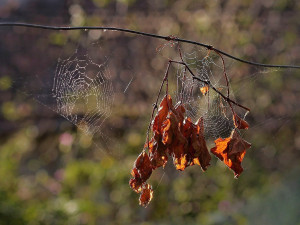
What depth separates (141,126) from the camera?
228 inches

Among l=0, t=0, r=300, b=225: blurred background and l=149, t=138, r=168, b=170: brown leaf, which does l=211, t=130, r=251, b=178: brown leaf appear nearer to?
l=149, t=138, r=168, b=170: brown leaf

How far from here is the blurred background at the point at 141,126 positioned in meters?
5.16

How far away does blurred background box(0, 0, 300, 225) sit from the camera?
5.16 m

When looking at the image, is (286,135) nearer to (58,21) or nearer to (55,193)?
(55,193)

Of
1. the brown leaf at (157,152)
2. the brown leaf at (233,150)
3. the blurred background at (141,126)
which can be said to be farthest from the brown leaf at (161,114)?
the blurred background at (141,126)

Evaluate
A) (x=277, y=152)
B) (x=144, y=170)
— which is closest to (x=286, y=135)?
(x=277, y=152)

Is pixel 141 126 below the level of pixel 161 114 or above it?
below

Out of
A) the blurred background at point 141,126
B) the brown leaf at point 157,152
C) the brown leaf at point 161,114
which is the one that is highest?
the brown leaf at point 161,114

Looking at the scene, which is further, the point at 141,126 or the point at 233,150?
the point at 141,126

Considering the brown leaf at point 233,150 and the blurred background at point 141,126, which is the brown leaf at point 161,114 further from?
the blurred background at point 141,126

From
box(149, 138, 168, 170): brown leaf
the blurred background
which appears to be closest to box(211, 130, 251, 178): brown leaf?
box(149, 138, 168, 170): brown leaf

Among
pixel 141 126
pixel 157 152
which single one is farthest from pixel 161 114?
pixel 141 126

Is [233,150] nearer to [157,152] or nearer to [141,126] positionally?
[157,152]

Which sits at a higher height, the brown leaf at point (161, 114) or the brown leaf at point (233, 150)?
the brown leaf at point (161, 114)
